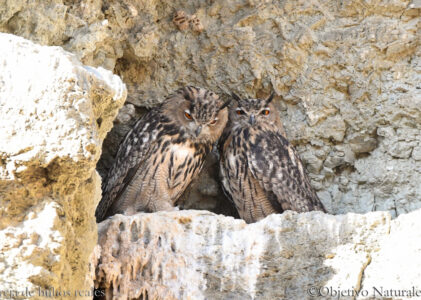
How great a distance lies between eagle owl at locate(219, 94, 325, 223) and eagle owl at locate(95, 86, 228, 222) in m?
0.21

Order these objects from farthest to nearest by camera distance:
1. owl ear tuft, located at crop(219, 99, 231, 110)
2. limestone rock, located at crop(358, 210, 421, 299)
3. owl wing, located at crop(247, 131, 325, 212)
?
A: owl ear tuft, located at crop(219, 99, 231, 110)
owl wing, located at crop(247, 131, 325, 212)
limestone rock, located at crop(358, 210, 421, 299)

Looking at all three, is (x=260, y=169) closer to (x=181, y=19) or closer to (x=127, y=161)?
(x=127, y=161)

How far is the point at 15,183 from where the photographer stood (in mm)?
2672

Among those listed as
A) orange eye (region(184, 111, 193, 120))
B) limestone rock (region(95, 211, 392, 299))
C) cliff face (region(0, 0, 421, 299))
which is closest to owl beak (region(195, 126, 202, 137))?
orange eye (region(184, 111, 193, 120))

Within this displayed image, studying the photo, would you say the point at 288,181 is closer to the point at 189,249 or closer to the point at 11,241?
the point at 189,249

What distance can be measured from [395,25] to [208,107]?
157 cm

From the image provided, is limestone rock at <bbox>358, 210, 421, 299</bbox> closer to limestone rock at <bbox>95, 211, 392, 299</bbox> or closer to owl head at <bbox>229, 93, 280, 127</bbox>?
limestone rock at <bbox>95, 211, 392, 299</bbox>

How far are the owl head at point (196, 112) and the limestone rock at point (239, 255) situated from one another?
114 centimetres

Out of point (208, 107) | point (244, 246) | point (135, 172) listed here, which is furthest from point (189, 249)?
point (208, 107)

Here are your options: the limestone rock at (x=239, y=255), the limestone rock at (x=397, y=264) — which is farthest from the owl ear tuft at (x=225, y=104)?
the limestone rock at (x=397, y=264)

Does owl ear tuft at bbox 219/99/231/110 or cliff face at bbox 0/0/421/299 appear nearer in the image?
cliff face at bbox 0/0/421/299

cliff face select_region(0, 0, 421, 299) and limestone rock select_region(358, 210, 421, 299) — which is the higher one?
cliff face select_region(0, 0, 421, 299)

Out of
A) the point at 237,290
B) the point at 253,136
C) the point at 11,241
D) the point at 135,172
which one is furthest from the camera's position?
the point at 253,136

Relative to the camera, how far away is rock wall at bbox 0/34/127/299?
261 cm
